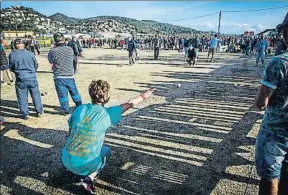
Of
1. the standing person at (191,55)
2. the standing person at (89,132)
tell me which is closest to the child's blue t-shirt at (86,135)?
the standing person at (89,132)

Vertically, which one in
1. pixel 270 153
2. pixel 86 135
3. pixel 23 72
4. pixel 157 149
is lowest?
pixel 157 149

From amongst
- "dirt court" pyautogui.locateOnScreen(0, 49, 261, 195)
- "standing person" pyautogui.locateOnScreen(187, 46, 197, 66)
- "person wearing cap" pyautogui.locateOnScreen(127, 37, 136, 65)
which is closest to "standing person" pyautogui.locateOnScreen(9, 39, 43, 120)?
"dirt court" pyautogui.locateOnScreen(0, 49, 261, 195)

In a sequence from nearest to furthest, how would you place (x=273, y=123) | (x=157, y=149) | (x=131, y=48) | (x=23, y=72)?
(x=273, y=123)
(x=157, y=149)
(x=23, y=72)
(x=131, y=48)

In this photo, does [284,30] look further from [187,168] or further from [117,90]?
[117,90]

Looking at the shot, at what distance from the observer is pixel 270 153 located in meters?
2.27

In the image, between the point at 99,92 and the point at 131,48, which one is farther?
the point at 131,48

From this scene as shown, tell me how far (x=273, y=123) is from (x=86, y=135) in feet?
6.29

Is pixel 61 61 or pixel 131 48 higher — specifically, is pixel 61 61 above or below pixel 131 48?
below

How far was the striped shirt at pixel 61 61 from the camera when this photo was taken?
20.7 feet

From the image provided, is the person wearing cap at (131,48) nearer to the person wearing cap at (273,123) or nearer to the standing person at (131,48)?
Answer: the standing person at (131,48)

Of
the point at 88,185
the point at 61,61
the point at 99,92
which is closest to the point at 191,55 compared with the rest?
the point at 61,61

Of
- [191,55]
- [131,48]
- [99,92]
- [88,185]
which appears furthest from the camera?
[131,48]

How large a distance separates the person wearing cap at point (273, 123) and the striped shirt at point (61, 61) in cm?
500

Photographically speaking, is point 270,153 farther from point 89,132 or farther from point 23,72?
point 23,72
